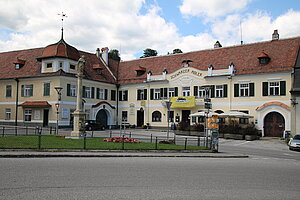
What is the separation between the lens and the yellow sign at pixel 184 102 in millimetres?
38594

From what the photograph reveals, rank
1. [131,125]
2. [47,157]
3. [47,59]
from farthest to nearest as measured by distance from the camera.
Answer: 1. [131,125]
2. [47,59]
3. [47,157]

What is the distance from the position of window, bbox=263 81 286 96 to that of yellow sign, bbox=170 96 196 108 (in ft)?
27.8

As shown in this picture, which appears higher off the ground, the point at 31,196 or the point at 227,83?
the point at 227,83

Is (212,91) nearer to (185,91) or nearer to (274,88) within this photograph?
(185,91)

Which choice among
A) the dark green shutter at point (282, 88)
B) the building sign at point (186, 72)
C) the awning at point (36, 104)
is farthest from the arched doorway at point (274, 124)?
the awning at point (36, 104)

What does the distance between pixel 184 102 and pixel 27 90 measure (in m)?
20.2

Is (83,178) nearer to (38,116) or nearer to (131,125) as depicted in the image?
(38,116)

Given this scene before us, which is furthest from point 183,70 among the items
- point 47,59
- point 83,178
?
point 83,178

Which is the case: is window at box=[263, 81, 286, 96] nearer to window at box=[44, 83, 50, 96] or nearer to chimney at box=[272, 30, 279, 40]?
chimney at box=[272, 30, 279, 40]

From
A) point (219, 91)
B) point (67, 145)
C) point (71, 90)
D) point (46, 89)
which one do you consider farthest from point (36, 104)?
point (67, 145)

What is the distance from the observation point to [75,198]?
7031mm

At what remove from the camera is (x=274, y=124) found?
33406mm

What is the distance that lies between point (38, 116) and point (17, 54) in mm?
12623

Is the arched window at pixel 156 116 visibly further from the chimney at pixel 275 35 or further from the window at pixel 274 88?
the chimney at pixel 275 35
